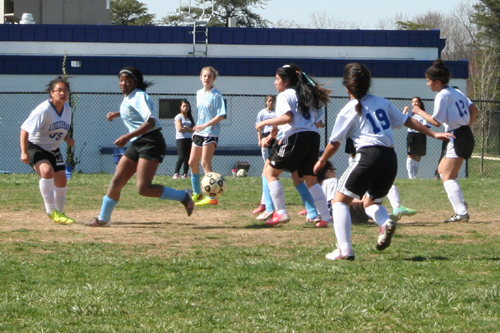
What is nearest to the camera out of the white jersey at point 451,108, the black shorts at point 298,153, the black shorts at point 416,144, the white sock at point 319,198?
the black shorts at point 298,153

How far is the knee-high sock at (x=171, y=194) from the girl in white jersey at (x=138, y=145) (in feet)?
0.04

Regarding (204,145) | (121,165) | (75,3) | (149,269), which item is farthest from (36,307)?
(75,3)

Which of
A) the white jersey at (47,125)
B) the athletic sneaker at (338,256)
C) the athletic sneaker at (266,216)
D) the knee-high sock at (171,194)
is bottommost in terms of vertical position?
the athletic sneaker at (266,216)

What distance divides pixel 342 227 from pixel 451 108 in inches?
131

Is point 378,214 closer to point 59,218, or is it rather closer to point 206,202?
point 59,218

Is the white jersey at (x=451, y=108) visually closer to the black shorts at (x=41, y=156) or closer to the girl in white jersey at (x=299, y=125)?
the girl in white jersey at (x=299, y=125)

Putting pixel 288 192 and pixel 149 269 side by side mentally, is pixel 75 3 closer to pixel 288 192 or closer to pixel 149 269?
pixel 288 192

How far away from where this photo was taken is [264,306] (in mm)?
4164

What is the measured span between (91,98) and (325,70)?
8062 millimetres

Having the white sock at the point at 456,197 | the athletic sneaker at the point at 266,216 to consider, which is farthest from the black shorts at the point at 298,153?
the white sock at the point at 456,197

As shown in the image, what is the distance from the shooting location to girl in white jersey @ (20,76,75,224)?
789cm

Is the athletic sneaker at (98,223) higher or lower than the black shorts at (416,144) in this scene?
lower

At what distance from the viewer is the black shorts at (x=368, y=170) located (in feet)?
18.3

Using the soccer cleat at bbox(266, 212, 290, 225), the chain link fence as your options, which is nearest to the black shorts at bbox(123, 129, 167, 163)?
the soccer cleat at bbox(266, 212, 290, 225)
